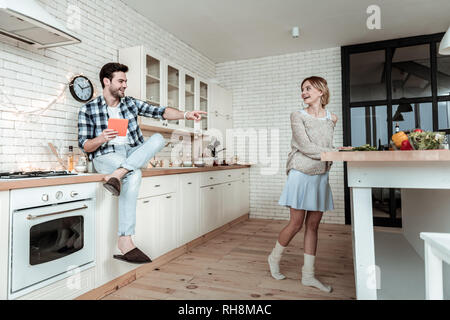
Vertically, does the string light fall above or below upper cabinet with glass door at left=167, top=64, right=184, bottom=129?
below

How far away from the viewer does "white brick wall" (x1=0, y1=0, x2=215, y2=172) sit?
2.14m

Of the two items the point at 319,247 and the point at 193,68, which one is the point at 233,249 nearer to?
the point at 319,247

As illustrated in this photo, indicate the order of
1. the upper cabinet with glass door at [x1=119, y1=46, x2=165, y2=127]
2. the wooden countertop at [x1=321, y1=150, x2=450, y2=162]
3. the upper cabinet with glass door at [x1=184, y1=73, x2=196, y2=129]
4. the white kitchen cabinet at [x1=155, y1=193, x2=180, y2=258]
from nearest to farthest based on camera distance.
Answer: the wooden countertop at [x1=321, y1=150, x2=450, y2=162], the white kitchen cabinet at [x1=155, y1=193, x2=180, y2=258], the upper cabinet with glass door at [x1=119, y1=46, x2=165, y2=127], the upper cabinet with glass door at [x1=184, y1=73, x2=196, y2=129]

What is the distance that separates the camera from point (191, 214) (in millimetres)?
3246

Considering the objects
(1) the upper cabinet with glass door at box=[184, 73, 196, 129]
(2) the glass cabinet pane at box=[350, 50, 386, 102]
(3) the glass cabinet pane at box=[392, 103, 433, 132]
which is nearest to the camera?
(1) the upper cabinet with glass door at box=[184, 73, 196, 129]

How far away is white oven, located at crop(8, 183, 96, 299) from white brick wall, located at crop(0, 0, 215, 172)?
0.63 m

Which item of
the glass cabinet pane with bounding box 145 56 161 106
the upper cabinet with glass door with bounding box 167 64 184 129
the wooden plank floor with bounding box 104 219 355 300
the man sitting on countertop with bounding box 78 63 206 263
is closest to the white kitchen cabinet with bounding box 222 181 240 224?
the wooden plank floor with bounding box 104 219 355 300

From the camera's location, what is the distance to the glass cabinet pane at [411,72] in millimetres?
4219

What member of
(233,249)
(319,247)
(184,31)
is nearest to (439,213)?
(319,247)

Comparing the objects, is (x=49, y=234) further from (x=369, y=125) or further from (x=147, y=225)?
(x=369, y=125)

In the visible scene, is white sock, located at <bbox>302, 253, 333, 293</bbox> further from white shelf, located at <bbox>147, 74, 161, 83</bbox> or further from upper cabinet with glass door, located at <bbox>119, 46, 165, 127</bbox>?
white shelf, located at <bbox>147, 74, 161, 83</bbox>

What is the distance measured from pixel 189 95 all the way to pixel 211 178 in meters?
1.14

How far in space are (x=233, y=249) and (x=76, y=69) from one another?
89.2 inches

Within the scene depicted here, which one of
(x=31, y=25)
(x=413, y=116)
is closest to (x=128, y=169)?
(x=31, y=25)
